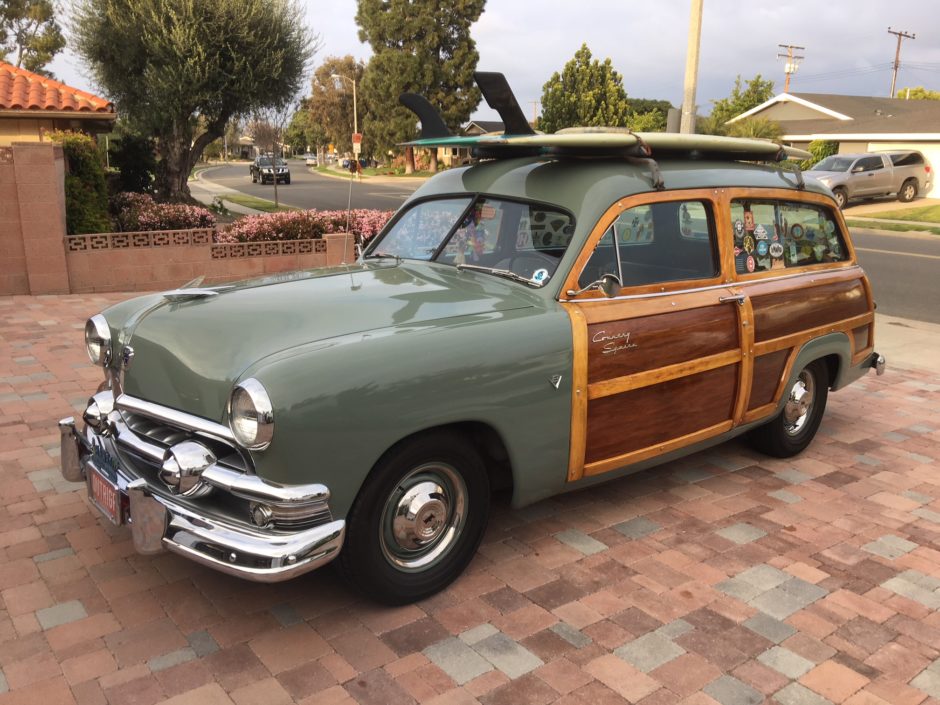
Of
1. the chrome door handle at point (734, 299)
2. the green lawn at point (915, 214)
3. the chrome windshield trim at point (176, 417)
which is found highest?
the chrome door handle at point (734, 299)

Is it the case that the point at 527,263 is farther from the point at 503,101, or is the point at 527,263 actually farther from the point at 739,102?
the point at 739,102

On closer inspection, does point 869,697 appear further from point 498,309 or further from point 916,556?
point 498,309

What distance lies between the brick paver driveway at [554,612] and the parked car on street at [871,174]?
2233cm

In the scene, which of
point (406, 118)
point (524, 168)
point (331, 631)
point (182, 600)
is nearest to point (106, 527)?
point (182, 600)

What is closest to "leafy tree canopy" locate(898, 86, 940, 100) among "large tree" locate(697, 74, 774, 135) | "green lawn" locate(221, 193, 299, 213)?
"large tree" locate(697, 74, 774, 135)

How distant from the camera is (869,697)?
277cm

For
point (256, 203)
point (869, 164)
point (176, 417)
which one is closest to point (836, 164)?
point (869, 164)

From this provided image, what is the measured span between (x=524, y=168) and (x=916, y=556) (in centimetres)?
273

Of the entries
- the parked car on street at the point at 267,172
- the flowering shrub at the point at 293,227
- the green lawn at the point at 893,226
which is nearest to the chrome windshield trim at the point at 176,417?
the flowering shrub at the point at 293,227

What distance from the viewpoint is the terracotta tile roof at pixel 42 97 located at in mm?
13031

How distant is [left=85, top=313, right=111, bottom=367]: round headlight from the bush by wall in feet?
24.9

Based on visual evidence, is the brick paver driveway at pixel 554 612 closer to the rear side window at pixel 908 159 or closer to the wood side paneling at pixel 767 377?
the wood side paneling at pixel 767 377

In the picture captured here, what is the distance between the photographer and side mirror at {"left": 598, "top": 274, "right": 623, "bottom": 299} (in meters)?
3.54

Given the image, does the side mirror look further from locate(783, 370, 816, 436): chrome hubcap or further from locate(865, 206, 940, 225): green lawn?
locate(865, 206, 940, 225): green lawn
